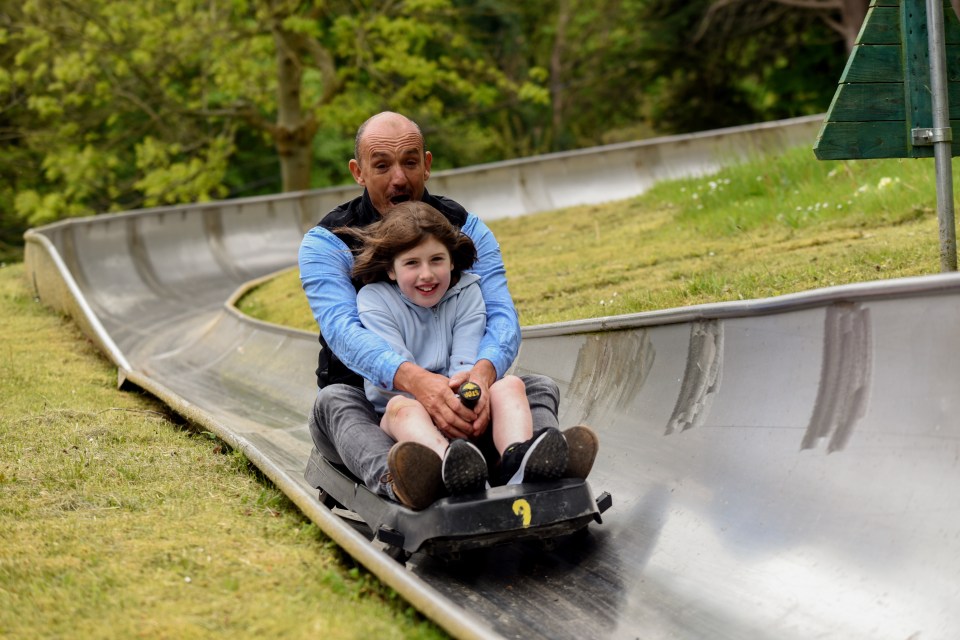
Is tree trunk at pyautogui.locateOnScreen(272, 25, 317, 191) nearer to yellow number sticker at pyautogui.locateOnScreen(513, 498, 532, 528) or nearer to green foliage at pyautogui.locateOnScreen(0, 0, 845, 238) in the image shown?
green foliage at pyautogui.locateOnScreen(0, 0, 845, 238)

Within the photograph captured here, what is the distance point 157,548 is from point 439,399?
1.04m

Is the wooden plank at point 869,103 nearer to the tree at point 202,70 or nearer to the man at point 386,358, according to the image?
the man at point 386,358

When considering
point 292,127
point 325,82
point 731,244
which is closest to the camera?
point 731,244

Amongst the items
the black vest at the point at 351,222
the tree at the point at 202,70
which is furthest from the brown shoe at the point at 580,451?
the tree at the point at 202,70

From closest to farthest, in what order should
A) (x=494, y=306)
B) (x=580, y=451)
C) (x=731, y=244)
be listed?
(x=580, y=451) → (x=494, y=306) → (x=731, y=244)

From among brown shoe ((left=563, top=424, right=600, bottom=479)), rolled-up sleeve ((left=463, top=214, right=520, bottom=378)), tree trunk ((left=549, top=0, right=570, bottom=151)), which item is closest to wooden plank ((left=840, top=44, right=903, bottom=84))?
rolled-up sleeve ((left=463, top=214, right=520, bottom=378))

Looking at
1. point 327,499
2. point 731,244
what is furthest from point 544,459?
point 731,244

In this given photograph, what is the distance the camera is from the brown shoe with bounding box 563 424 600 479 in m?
4.02

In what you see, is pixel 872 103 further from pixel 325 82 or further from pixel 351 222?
pixel 325 82

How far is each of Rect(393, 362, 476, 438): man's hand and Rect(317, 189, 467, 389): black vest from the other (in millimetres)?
506

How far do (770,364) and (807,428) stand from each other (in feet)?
1.28

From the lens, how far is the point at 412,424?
4051mm

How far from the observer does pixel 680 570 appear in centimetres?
404

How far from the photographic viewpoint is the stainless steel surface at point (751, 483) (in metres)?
3.54
